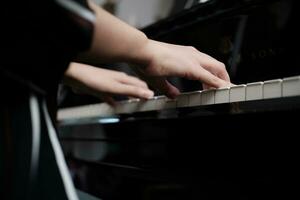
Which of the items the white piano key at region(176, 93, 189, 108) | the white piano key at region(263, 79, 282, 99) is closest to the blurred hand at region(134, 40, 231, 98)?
the white piano key at region(176, 93, 189, 108)

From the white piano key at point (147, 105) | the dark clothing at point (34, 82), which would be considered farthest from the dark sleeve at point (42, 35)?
the white piano key at point (147, 105)

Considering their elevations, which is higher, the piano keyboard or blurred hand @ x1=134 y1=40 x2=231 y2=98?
blurred hand @ x1=134 y1=40 x2=231 y2=98

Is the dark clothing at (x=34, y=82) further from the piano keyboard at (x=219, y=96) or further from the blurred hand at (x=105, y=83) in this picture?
the blurred hand at (x=105, y=83)

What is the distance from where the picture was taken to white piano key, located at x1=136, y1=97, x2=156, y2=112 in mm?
870

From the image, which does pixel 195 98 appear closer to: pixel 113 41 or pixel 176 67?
pixel 176 67

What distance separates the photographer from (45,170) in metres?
0.56

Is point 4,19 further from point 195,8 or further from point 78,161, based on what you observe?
point 78,161

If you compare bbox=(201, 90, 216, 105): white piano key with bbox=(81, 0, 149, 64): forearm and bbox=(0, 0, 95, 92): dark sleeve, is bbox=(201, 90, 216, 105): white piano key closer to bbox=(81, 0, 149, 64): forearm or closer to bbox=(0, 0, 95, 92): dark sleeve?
bbox=(81, 0, 149, 64): forearm

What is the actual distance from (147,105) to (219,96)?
0.23m

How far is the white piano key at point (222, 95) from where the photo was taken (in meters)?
0.68

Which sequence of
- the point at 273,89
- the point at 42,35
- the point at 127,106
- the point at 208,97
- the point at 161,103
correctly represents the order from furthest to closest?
the point at 127,106 → the point at 161,103 → the point at 208,97 → the point at 273,89 → the point at 42,35

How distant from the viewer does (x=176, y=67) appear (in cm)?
69

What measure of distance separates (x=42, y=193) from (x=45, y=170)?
3 centimetres

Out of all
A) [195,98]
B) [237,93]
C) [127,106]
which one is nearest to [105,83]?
[127,106]
